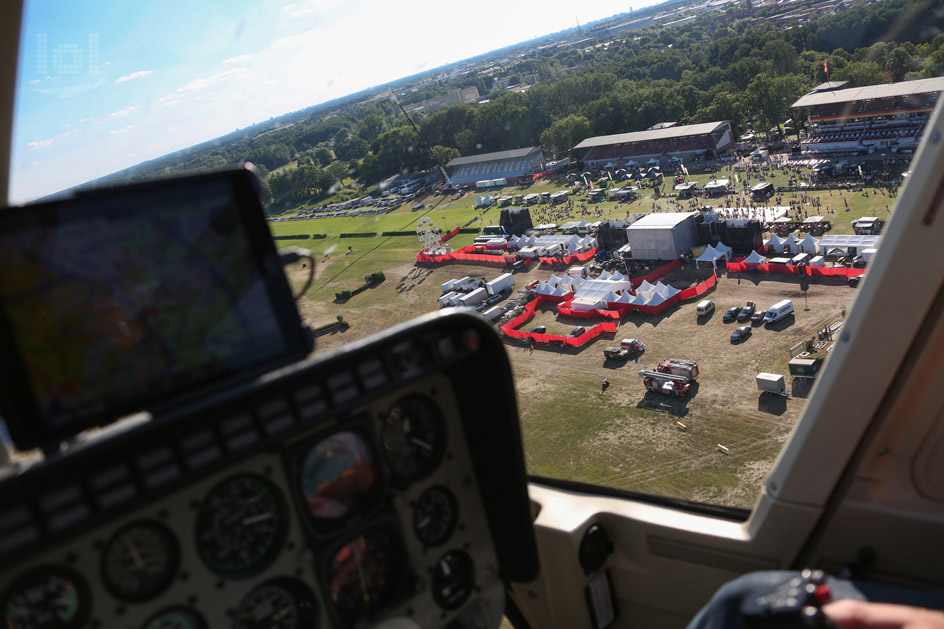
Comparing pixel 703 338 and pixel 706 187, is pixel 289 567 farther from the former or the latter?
pixel 706 187

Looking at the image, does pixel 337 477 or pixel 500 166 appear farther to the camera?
pixel 500 166

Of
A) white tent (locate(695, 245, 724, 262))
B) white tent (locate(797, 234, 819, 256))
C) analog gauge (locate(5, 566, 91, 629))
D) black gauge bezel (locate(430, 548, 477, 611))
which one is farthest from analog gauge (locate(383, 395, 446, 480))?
white tent (locate(797, 234, 819, 256))

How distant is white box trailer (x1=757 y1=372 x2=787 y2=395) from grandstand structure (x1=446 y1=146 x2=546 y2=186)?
77.3 feet

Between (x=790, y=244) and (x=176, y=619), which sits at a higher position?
(x=176, y=619)

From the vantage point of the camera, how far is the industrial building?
14836mm

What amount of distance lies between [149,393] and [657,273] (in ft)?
46.1

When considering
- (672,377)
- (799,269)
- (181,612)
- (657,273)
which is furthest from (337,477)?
(657,273)

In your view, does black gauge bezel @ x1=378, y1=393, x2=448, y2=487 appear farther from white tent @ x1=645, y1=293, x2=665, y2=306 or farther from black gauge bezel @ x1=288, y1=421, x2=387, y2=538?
white tent @ x1=645, y1=293, x2=665, y2=306

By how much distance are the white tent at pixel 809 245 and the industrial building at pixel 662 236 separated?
99.6 inches

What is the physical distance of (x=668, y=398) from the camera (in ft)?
28.8

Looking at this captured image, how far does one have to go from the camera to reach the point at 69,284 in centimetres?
124

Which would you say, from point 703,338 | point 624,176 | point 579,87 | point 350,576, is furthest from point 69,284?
point 579,87

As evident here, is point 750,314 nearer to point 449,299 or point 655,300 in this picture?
point 655,300

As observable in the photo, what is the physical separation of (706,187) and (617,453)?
1522 cm
